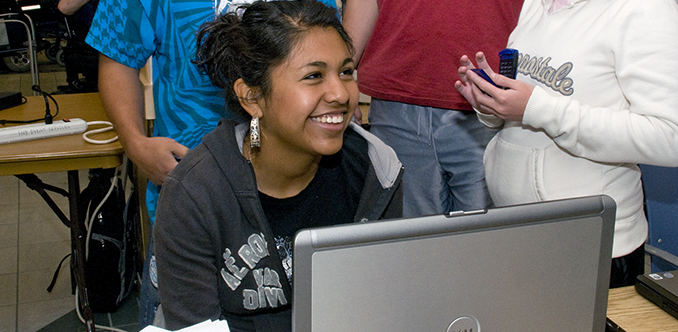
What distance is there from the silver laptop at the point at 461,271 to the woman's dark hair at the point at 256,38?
0.66 metres

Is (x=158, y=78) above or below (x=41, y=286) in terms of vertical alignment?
above

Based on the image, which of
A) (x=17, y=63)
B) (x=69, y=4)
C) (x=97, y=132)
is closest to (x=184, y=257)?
(x=97, y=132)

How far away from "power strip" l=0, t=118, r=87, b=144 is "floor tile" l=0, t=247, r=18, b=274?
1214mm

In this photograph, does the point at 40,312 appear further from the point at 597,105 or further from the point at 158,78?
the point at 597,105

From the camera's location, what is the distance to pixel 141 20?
1494 mm

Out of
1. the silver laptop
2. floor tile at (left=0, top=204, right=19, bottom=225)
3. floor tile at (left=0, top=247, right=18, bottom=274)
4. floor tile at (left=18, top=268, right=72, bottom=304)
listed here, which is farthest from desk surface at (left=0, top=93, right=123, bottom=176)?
floor tile at (left=0, top=204, right=19, bottom=225)

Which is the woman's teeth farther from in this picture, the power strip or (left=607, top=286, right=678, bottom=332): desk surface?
the power strip

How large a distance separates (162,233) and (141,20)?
0.66 meters

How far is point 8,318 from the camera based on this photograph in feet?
8.05

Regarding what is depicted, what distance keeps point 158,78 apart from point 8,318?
1.60 m

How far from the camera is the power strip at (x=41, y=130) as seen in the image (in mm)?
1939

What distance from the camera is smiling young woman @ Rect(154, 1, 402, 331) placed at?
3.81ft

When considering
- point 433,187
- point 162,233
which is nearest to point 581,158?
point 433,187

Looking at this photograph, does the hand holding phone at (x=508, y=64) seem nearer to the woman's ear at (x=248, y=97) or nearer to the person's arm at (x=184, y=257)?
the woman's ear at (x=248, y=97)
